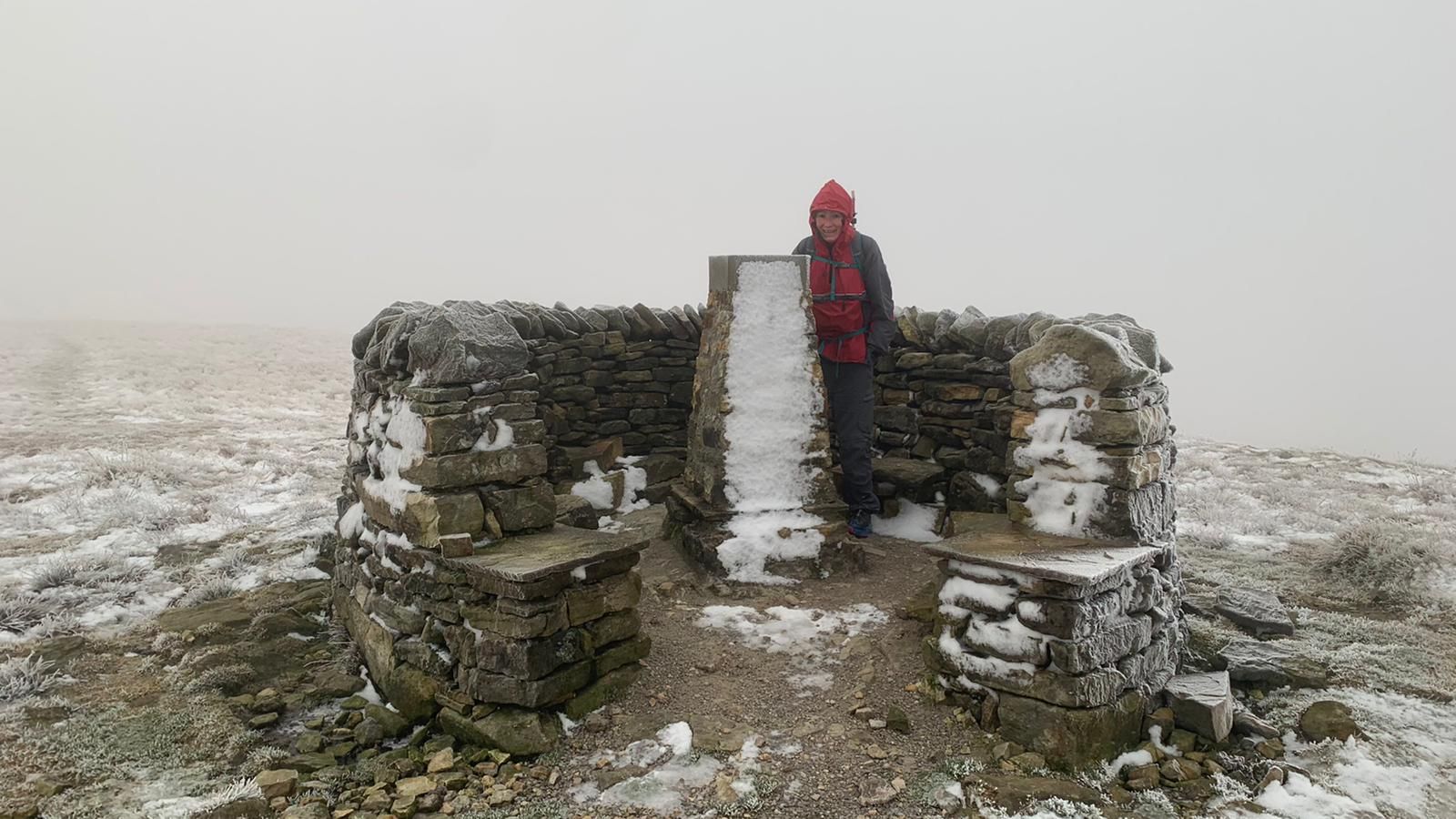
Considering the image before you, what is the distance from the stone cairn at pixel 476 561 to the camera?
420 cm

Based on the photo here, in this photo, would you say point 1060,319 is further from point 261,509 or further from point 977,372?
point 261,509

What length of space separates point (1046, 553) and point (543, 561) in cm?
266

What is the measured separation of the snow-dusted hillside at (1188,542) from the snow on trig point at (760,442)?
2.85m

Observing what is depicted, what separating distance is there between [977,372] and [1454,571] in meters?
4.32

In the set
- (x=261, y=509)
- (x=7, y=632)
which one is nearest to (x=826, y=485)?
(x=7, y=632)

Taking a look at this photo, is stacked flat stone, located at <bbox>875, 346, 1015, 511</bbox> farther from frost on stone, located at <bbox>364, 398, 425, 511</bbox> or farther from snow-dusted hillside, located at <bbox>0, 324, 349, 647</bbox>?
snow-dusted hillside, located at <bbox>0, 324, 349, 647</bbox>

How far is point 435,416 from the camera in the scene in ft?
15.1

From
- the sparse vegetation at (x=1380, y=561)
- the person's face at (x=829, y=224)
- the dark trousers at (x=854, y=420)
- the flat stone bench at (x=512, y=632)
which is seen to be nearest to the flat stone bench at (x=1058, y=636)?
the flat stone bench at (x=512, y=632)

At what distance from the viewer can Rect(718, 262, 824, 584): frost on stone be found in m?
6.24

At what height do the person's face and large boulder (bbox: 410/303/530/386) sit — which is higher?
the person's face

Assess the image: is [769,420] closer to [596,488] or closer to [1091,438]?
[596,488]

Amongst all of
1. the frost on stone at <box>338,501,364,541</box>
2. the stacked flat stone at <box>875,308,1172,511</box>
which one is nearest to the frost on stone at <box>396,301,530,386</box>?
the frost on stone at <box>338,501,364,541</box>

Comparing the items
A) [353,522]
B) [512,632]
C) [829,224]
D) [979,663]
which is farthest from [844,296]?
[353,522]

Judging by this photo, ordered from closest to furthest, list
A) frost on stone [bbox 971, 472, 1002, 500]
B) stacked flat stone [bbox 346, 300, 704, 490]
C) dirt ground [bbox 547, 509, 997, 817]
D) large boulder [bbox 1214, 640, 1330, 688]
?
dirt ground [bbox 547, 509, 997, 817]
large boulder [bbox 1214, 640, 1330, 688]
frost on stone [bbox 971, 472, 1002, 500]
stacked flat stone [bbox 346, 300, 704, 490]
